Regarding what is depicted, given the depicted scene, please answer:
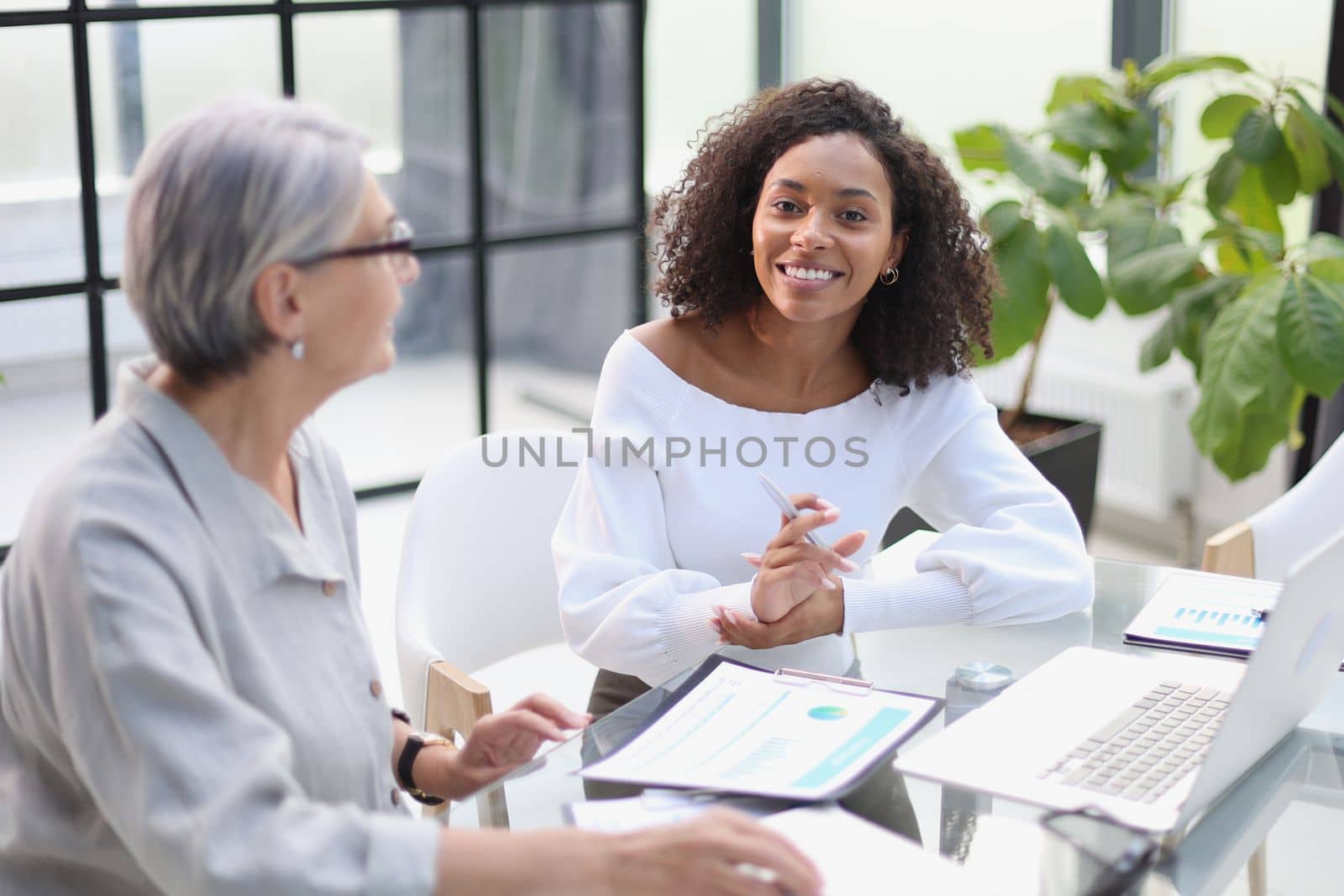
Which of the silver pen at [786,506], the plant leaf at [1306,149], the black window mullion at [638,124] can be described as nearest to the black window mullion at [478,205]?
the black window mullion at [638,124]

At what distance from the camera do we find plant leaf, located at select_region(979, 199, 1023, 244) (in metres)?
3.10

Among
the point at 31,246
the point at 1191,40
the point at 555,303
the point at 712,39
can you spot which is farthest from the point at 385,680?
the point at 712,39

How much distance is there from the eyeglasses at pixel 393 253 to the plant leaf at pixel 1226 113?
2422 mm

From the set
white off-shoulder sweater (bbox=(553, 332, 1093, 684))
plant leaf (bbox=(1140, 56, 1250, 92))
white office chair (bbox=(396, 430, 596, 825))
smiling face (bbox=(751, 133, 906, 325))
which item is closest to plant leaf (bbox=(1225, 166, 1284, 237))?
plant leaf (bbox=(1140, 56, 1250, 92))

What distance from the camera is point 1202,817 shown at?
137cm

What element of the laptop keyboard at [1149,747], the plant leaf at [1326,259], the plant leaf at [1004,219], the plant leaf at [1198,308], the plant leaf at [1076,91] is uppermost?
the plant leaf at [1076,91]

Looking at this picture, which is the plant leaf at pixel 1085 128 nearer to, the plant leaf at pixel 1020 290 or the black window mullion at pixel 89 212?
the plant leaf at pixel 1020 290

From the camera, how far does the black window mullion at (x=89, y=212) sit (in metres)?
3.15

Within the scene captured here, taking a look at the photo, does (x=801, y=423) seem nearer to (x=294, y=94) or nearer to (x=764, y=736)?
(x=764, y=736)

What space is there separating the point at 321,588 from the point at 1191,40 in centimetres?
355

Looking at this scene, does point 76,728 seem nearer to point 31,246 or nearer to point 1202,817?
point 1202,817

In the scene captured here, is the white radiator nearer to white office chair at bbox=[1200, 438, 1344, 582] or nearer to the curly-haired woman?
white office chair at bbox=[1200, 438, 1344, 582]

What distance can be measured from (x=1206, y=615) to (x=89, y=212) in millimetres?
2504

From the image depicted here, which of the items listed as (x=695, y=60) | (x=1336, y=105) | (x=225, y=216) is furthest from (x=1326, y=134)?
(x=695, y=60)
